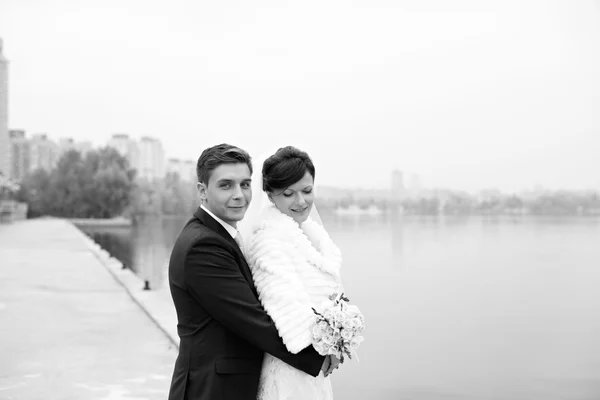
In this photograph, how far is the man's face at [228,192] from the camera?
5.72ft

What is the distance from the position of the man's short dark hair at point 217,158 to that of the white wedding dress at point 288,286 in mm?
247

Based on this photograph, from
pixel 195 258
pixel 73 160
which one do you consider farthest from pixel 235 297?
pixel 73 160

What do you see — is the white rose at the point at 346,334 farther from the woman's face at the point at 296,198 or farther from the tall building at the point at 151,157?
the tall building at the point at 151,157

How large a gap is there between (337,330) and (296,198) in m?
0.48

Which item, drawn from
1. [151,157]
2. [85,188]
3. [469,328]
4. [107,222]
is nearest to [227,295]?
[469,328]

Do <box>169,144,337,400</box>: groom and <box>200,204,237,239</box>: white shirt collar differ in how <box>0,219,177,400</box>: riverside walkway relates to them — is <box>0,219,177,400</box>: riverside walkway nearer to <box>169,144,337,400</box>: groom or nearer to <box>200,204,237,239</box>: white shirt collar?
<box>169,144,337,400</box>: groom

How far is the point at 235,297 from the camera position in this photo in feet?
5.42

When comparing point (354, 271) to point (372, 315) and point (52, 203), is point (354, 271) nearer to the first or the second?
point (372, 315)

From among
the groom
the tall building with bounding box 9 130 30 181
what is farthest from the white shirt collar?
the tall building with bounding box 9 130 30 181

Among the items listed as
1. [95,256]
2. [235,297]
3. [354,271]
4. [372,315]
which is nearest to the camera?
[235,297]

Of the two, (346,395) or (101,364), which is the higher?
(101,364)

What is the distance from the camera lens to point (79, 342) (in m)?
5.28

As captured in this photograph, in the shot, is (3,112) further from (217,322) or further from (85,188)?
(217,322)

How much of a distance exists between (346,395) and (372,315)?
597 centimetres
